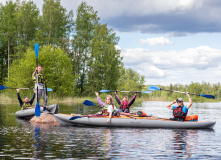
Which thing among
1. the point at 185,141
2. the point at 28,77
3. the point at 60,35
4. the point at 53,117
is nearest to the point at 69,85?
the point at 28,77

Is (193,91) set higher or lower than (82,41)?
lower

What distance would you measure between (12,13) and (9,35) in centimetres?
259

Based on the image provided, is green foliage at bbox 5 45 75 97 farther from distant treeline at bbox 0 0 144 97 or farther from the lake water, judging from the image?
the lake water

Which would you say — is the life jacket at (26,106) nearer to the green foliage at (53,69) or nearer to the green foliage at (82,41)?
the green foliage at (53,69)

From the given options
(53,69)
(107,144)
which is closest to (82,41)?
(53,69)

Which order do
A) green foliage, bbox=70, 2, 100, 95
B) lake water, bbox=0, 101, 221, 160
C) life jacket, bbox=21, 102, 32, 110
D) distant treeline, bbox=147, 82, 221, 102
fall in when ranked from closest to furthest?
1. lake water, bbox=0, 101, 221, 160
2. life jacket, bbox=21, 102, 32, 110
3. green foliage, bbox=70, 2, 100, 95
4. distant treeline, bbox=147, 82, 221, 102

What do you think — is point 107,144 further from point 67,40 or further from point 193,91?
point 193,91

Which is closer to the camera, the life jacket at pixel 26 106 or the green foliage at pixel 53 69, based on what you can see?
the life jacket at pixel 26 106

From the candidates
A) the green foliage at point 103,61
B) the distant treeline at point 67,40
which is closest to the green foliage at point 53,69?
the distant treeline at point 67,40

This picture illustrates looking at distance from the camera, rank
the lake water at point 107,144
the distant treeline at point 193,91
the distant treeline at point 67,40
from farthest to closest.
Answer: the distant treeline at point 193,91, the distant treeline at point 67,40, the lake water at point 107,144

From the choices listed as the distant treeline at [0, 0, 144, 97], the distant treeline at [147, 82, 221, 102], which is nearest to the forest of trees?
the distant treeline at [0, 0, 144, 97]

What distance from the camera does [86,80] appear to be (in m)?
38.4

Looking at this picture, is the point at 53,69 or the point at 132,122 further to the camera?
the point at 53,69

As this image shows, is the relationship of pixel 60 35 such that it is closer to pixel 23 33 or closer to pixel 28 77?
pixel 23 33
